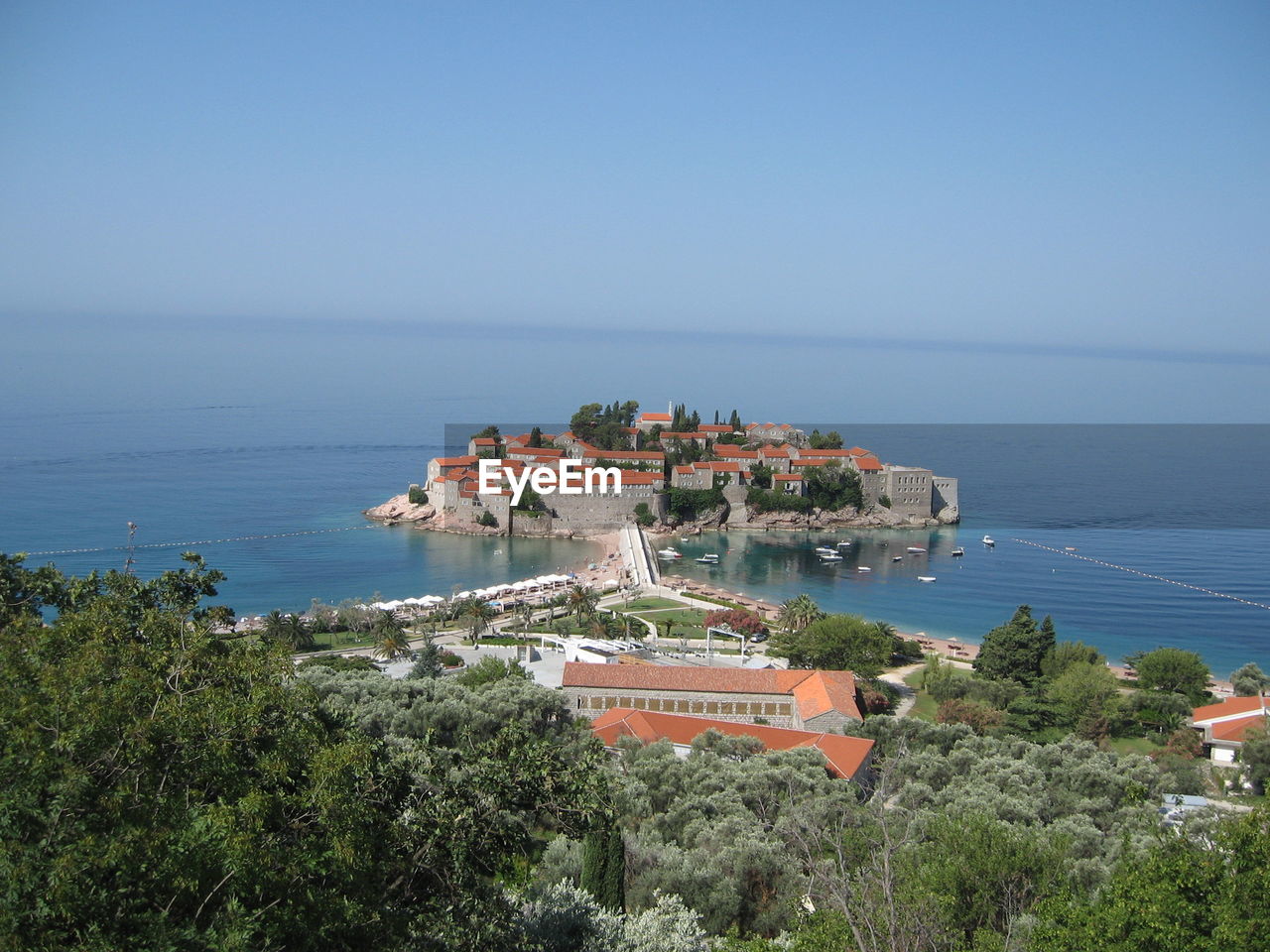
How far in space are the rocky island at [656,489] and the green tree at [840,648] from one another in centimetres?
2685

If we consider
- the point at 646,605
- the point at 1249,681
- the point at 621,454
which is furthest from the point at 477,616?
the point at 621,454

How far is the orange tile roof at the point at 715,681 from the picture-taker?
19.4 m

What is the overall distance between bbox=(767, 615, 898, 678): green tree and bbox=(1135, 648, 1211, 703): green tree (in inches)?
231

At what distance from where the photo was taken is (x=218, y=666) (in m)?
6.14

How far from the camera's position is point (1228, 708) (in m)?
21.0

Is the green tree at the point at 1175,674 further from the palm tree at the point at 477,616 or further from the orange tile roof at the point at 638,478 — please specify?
the orange tile roof at the point at 638,478

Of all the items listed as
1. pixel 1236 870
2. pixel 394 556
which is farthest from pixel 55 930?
pixel 394 556

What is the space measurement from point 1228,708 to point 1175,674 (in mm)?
3156

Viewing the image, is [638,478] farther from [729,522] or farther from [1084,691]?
[1084,691]

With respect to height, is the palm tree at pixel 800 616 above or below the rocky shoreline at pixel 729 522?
above

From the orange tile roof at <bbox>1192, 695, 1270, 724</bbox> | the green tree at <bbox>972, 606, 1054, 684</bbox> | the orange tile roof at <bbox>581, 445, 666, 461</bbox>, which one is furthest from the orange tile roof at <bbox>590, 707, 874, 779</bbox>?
the orange tile roof at <bbox>581, 445, 666, 461</bbox>

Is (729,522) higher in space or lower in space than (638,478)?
lower

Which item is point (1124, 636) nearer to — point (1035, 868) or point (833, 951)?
point (1035, 868)

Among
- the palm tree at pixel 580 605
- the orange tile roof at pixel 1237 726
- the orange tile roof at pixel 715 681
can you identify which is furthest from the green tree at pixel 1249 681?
the palm tree at pixel 580 605
